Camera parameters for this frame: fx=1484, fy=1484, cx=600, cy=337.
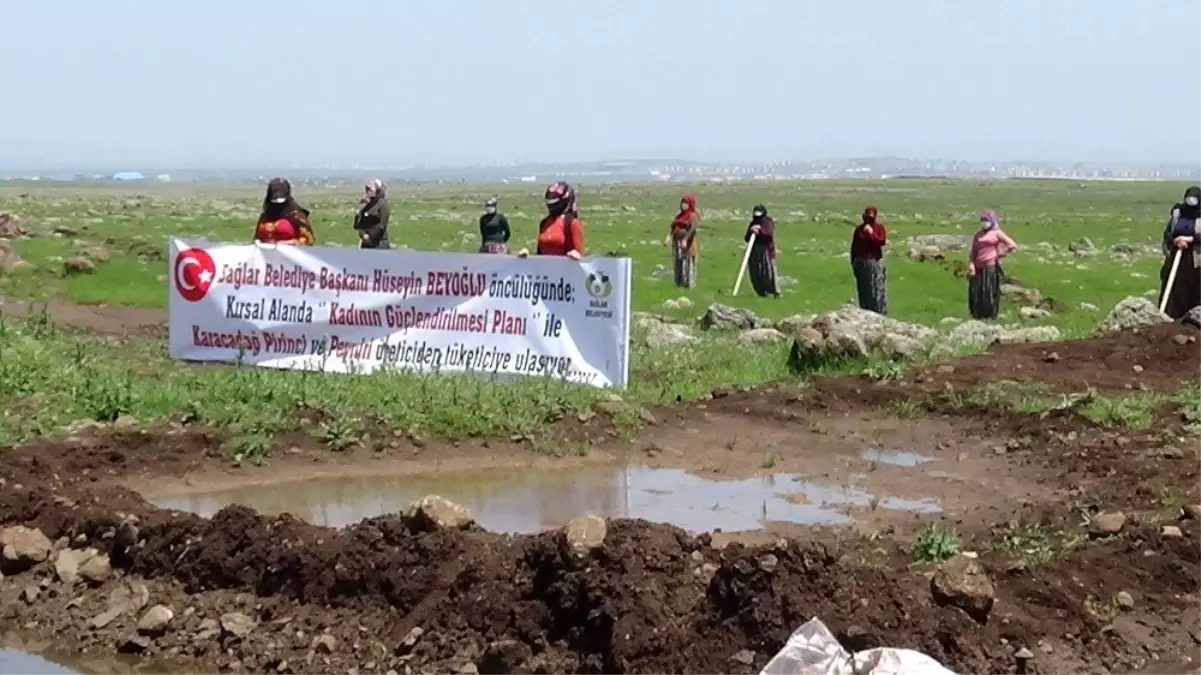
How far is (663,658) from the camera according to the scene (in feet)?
19.2

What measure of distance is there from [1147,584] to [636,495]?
3.34 meters

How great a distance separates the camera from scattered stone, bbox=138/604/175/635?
6.80 metres

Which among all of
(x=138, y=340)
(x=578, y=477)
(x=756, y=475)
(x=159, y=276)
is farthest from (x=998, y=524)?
(x=159, y=276)

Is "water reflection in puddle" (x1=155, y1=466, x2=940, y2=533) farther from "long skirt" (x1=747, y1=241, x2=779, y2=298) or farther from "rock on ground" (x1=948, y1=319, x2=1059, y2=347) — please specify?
"long skirt" (x1=747, y1=241, x2=779, y2=298)

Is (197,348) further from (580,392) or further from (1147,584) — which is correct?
(1147,584)

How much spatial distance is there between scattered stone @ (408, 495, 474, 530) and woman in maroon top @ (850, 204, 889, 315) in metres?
13.4

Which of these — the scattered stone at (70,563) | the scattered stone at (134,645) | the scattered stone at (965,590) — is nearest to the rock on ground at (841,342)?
the scattered stone at (965,590)

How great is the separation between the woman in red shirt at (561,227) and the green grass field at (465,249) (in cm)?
134

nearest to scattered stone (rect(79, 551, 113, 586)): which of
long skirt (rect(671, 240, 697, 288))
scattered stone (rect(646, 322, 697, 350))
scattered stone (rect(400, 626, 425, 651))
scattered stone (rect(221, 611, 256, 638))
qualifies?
scattered stone (rect(221, 611, 256, 638))

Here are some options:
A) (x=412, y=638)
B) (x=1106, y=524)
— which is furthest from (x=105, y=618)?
(x=1106, y=524)

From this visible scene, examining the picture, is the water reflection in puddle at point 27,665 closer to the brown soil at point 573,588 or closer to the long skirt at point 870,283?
the brown soil at point 573,588

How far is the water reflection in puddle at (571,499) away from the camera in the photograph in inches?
344

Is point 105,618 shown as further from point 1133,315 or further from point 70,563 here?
point 1133,315

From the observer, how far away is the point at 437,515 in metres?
7.19
